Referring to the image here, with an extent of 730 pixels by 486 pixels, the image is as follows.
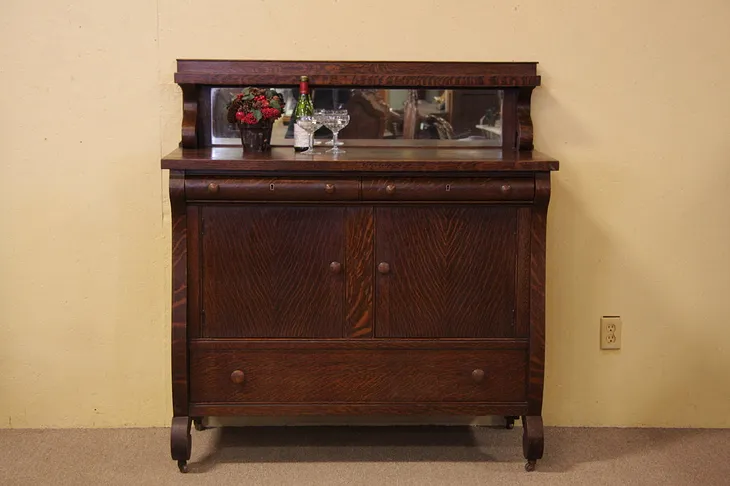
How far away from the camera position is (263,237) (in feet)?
9.71

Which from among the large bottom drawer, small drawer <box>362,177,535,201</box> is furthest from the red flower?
the large bottom drawer

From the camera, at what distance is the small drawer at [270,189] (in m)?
2.89

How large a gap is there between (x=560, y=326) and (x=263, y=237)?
112cm

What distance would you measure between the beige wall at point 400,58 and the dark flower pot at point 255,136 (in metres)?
0.29

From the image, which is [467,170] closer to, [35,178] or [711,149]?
[711,149]

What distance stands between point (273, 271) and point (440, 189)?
1.81 ft

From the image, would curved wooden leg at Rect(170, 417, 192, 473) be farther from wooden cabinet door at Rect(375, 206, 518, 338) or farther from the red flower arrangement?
the red flower arrangement

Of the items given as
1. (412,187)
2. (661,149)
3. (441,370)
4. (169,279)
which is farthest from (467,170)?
(169,279)

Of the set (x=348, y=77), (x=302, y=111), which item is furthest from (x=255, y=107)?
(x=348, y=77)

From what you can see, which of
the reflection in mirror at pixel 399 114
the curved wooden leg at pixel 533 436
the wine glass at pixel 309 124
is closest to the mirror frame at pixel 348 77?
the reflection in mirror at pixel 399 114

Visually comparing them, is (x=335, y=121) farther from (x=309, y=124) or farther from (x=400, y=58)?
(x=400, y=58)

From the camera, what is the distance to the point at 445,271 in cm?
299

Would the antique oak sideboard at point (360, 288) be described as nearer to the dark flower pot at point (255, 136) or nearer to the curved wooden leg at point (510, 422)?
the dark flower pot at point (255, 136)

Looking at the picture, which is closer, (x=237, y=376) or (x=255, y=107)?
(x=237, y=376)
